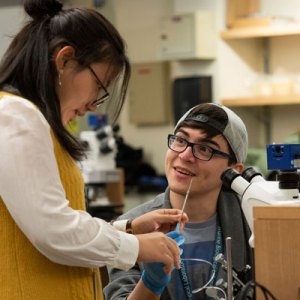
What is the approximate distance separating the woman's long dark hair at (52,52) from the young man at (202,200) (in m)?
0.53

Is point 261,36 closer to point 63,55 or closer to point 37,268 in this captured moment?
point 63,55

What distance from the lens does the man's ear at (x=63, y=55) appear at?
4.65 ft

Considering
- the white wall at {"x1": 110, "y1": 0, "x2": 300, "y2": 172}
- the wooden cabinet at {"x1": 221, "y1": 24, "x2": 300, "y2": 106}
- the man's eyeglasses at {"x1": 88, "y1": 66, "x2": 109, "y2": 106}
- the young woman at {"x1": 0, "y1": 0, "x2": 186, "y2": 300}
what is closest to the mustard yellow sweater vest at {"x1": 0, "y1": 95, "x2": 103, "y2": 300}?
the young woman at {"x1": 0, "y1": 0, "x2": 186, "y2": 300}

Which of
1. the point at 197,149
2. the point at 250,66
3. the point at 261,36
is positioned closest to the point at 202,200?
the point at 197,149

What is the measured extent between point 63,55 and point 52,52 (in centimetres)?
3

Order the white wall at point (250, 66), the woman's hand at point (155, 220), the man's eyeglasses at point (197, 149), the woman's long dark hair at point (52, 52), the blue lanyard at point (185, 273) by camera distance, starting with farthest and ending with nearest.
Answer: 1. the white wall at point (250, 66)
2. the man's eyeglasses at point (197, 149)
3. the blue lanyard at point (185, 273)
4. the woman's hand at point (155, 220)
5. the woman's long dark hair at point (52, 52)

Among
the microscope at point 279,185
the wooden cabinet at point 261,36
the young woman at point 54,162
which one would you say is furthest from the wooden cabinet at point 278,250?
the wooden cabinet at point 261,36

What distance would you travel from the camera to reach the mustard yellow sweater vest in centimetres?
137

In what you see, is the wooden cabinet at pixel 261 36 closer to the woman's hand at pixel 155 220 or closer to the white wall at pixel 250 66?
the white wall at pixel 250 66

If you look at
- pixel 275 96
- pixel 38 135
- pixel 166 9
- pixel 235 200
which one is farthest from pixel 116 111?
pixel 166 9

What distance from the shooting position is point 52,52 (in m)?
1.43

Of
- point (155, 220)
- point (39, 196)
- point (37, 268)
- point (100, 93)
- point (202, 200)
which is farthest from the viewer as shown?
point (202, 200)

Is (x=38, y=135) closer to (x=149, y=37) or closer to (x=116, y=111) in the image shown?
(x=116, y=111)

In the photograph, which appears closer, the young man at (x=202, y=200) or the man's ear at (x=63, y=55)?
the man's ear at (x=63, y=55)
